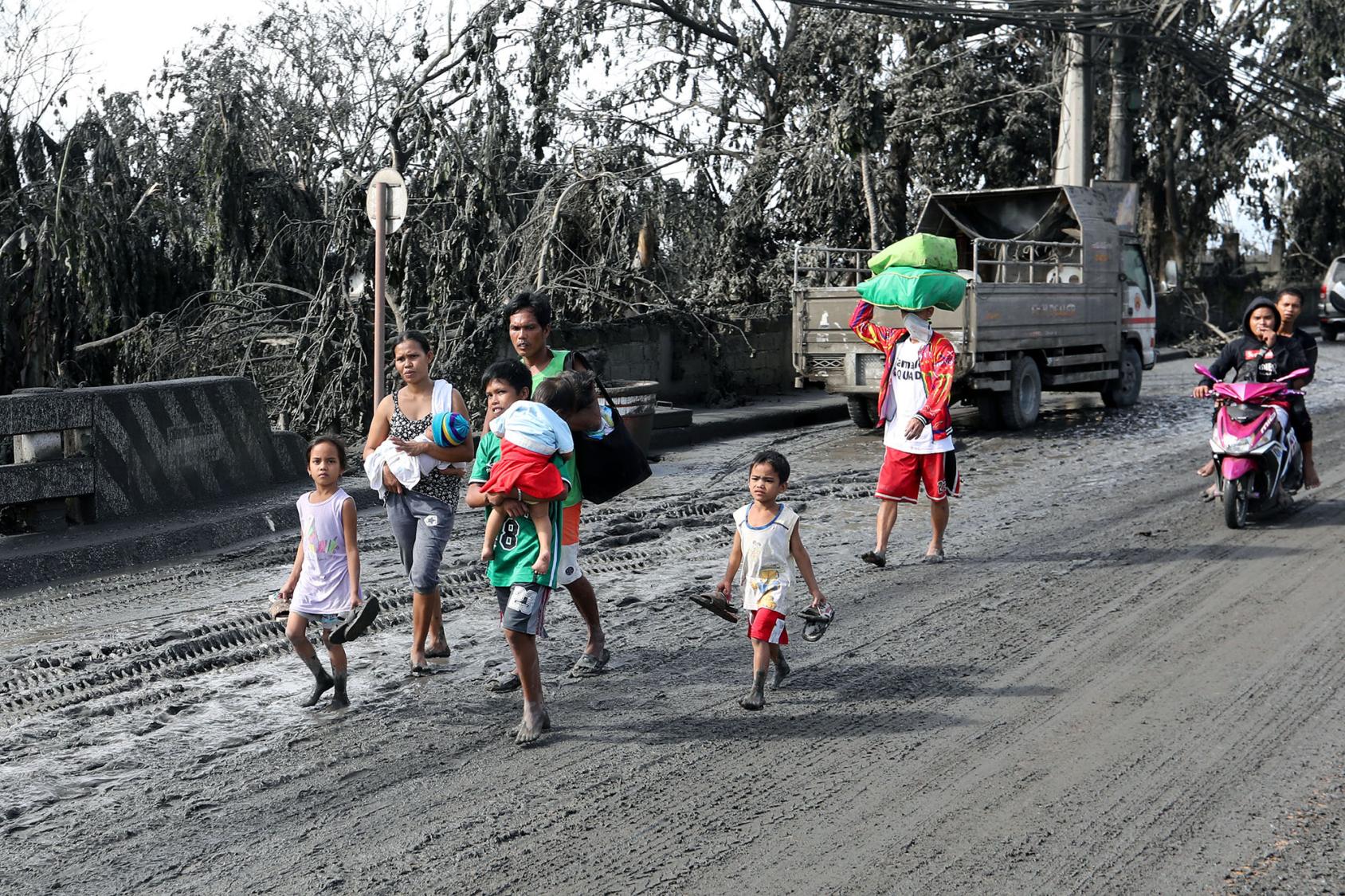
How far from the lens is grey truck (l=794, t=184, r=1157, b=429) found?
47.7ft

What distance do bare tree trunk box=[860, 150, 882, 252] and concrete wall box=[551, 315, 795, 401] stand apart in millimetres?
2190

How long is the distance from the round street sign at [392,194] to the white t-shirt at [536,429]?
760cm

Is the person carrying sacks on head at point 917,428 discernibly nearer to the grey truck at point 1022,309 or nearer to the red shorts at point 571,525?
the red shorts at point 571,525

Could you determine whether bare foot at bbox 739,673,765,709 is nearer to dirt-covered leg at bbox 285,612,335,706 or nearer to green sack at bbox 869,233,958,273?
dirt-covered leg at bbox 285,612,335,706

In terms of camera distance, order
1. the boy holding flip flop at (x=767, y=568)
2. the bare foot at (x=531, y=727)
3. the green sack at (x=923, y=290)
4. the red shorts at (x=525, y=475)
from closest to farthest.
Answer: the red shorts at (x=525, y=475) < the bare foot at (x=531, y=727) < the boy holding flip flop at (x=767, y=568) < the green sack at (x=923, y=290)

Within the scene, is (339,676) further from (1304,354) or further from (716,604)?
(1304,354)

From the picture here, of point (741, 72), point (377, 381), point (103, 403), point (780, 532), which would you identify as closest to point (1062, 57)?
point (741, 72)

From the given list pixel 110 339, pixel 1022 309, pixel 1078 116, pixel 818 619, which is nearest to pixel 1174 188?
pixel 1078 116

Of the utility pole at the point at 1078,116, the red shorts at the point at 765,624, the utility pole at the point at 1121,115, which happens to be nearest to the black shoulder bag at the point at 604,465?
the red shorts at the point at 765,624

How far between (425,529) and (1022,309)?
10.4 metres

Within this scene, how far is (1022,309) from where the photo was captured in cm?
1497

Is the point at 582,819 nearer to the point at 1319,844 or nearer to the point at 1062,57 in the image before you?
the point at 1319,844

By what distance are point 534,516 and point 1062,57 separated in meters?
23.1

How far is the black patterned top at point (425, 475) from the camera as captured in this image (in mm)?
5930
